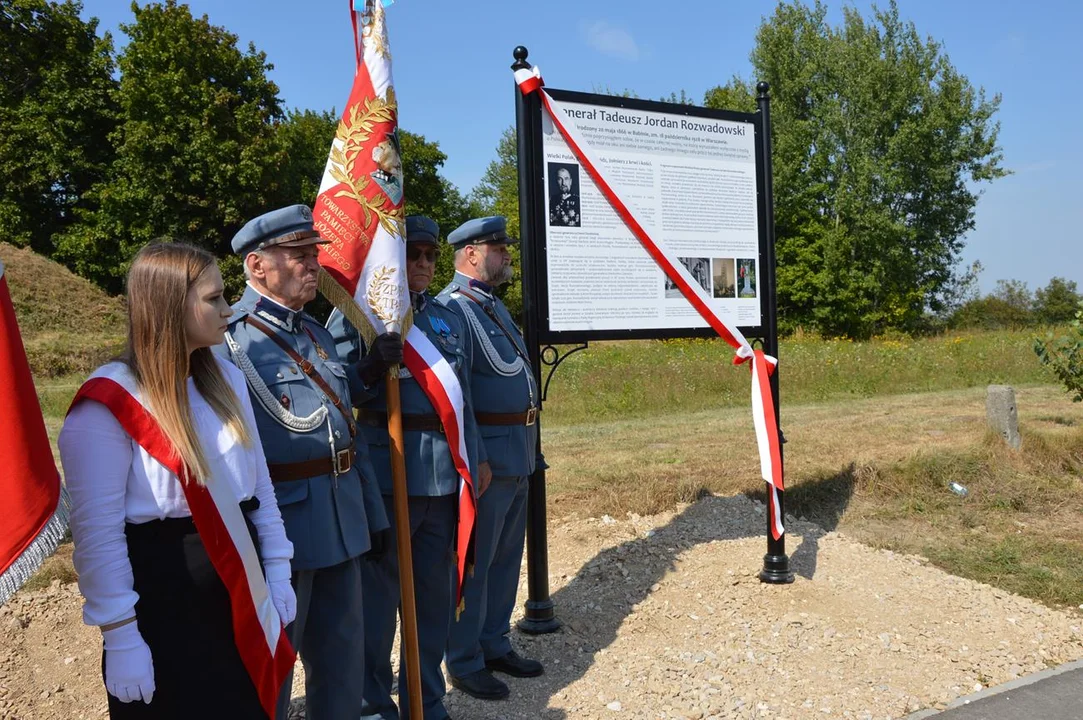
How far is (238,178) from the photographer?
102ft

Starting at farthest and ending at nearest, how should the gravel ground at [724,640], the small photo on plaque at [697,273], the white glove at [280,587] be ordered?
1. the small photo on plaque at [697,273]
2. the gravel ground at [724,640]
3. the white glove at [280,587]

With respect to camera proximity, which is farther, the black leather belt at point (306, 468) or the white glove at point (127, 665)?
the black leather belt at point (306, 468)

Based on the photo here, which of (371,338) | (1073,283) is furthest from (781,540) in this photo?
(1073,283)

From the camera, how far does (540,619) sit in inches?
191

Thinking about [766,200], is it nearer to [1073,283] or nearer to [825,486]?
[825,486]

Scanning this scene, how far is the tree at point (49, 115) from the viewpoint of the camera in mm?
32375

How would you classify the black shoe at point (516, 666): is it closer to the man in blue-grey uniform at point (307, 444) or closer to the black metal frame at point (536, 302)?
the black metal frame at point (536, 302)

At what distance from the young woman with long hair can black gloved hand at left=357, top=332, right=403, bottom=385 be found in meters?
1.06

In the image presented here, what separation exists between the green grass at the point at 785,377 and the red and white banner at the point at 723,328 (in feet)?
25.3

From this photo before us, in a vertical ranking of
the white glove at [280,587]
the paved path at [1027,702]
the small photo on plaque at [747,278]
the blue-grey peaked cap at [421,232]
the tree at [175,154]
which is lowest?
the paved path at [1027,702]

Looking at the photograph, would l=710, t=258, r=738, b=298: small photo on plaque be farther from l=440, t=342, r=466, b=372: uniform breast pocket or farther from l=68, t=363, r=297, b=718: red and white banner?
l=68, t=363, r=297, b=718: red and white banner

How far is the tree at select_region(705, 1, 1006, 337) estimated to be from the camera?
37.9 metres

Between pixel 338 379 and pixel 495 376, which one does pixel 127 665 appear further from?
pixel 495 376

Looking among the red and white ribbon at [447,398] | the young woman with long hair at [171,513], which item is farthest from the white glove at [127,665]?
the red and white ribbon at [447,398]
